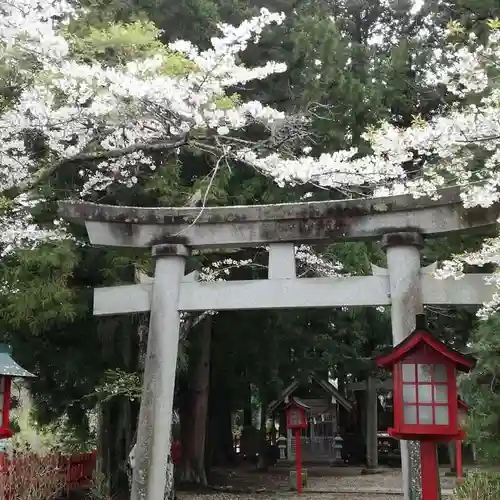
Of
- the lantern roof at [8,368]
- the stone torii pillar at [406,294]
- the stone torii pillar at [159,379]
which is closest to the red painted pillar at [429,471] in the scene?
the stone torii pillar at [406,294]

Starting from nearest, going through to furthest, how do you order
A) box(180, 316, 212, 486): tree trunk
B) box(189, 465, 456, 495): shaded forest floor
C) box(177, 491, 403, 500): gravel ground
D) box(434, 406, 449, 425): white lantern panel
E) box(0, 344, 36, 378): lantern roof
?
1. box(434, 406, 449, 425): white lantern panel
2. box(0, 344, 36, 378): lantern roof
3. box(177, 491, 403, 500): gravel ground
4. box(180, 316, 212, 486): tree trunk
5. box(189, 465, 456, 495): shaded forest floor

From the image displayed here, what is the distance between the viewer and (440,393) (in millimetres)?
4949

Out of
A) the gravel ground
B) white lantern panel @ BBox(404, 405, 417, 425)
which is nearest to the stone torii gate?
white lantern panel @ BBox(404, 405, 417, 425)

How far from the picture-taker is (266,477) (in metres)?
16.4

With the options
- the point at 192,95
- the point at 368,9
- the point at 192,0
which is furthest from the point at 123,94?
the point at 368,9

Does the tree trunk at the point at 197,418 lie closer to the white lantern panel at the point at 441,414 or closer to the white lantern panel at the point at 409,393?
the white lantern panel at the point at 409,393

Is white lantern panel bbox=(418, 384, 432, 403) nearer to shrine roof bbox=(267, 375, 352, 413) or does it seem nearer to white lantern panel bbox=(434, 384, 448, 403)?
white lantern panel bbox=(434, 384, 448, 403)

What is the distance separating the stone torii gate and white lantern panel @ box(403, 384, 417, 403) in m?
1.62

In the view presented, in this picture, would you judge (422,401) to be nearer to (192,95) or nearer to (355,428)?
(192,95)

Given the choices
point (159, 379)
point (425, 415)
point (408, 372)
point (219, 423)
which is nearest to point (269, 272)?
point (159, 379)

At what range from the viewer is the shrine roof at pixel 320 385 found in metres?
18.0

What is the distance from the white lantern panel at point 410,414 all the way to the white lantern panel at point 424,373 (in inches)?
9.2

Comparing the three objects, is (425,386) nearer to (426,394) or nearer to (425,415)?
(426,394)

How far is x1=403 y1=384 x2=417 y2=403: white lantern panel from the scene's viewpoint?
16.3 feet
